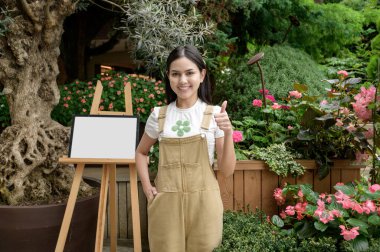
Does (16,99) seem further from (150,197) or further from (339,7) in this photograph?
(339,7)

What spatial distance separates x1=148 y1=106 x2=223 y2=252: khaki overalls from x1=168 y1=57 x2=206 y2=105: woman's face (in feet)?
0.41

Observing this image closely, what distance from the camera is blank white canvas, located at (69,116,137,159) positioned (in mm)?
2422

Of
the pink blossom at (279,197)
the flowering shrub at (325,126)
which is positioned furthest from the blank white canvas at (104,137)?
the pink blossom at (279,197)

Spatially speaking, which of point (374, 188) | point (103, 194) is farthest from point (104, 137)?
point (374, 188)

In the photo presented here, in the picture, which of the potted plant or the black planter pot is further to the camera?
the potted plant

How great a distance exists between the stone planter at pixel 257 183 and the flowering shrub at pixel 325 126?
8 cm

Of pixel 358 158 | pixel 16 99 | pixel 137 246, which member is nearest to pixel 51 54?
pixel 16 99

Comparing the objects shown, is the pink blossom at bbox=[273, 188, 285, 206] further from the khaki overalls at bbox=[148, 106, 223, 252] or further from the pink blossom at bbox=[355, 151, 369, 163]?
the khaki overalls at bbox=[148, 106, 223, 252]

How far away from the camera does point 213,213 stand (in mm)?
1869

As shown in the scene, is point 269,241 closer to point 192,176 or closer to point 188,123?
point 192,176

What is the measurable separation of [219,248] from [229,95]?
251 cm

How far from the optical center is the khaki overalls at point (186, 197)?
6.06 ft

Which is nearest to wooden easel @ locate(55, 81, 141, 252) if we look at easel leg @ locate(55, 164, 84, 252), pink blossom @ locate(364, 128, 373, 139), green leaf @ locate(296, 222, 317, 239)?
easel leg @ locate(55, 164, 84, 252)

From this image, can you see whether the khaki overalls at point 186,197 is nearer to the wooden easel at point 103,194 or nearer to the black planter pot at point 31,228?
the wooden easel at point 103,194
